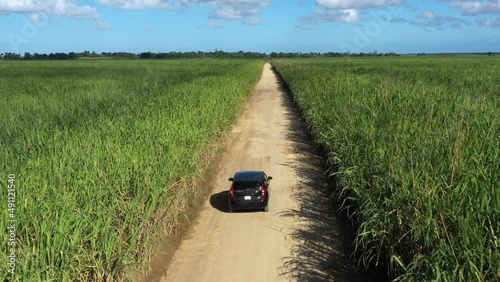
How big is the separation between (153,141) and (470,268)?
6175 mm

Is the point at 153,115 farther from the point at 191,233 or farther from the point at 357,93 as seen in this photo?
the point at 357,93

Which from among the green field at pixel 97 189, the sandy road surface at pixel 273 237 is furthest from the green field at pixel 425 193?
the green field at pixel 97 189

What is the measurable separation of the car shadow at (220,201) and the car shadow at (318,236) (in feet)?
4.71

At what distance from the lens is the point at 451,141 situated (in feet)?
21.5

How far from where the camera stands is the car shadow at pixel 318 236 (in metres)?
6.04

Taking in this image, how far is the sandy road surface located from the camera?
6144mm

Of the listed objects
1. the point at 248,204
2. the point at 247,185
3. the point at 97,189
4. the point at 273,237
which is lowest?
the point at 273,237

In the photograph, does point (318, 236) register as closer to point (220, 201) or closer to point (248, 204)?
point (248, 204)

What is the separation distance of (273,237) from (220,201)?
8.06ft

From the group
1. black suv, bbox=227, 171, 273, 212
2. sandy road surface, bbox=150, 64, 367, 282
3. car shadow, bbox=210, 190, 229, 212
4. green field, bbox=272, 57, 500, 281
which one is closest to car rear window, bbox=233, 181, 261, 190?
black suv, bbox=227, 171, 273, 212

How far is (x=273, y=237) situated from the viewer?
7.32 metres

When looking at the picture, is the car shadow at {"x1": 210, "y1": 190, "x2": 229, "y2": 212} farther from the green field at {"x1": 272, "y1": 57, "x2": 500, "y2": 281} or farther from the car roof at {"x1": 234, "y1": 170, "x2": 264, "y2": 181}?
the green field at {"x1": 272, "y1": 57, "x2": 500, "y2": 281}

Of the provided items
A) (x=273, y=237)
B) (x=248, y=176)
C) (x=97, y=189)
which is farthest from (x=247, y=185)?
(x=97, y=189)

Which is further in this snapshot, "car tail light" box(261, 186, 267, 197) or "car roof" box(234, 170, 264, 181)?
"car roof" box(234, 170, 264, 181)
